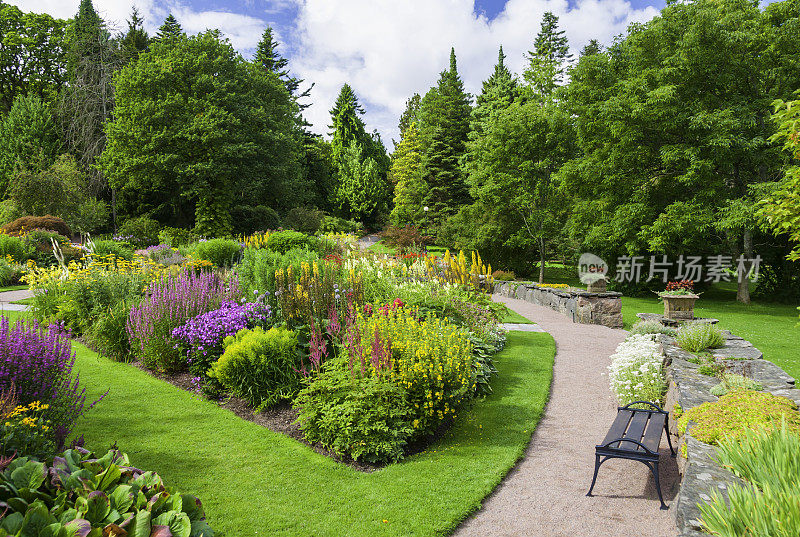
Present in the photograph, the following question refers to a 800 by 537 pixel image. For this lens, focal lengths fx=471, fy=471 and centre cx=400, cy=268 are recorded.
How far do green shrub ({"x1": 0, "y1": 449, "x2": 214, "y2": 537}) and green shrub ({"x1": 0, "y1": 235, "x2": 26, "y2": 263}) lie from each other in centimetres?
1623

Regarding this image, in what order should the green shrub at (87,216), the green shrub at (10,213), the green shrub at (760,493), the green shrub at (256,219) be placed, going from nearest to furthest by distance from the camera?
the green shrub at (760,493)
the green shrub at (10,213)
the green shrub at (87,216)
the green shrub at (256,219)

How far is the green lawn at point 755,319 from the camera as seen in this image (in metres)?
9.51

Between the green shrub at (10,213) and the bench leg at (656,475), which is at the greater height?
the green shrub at (10,213)

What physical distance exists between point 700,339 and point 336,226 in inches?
1105

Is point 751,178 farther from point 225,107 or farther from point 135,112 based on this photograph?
point 135,112

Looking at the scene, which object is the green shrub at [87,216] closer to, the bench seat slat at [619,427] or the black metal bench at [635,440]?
the bench seat slat at [619,427]

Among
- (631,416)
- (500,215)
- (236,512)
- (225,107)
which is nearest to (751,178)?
(500,215)

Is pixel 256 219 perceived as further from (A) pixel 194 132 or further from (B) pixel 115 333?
(B) pixel 115 333

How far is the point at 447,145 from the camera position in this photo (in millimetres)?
32125

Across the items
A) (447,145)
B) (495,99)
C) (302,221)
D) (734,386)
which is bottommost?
(734,386)

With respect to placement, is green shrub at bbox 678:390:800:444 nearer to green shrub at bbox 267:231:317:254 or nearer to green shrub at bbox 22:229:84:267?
green shrub at bbox 267:231:317:254

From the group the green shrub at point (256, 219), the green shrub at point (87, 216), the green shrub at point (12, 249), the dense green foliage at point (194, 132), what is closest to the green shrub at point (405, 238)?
the green shrub at point (256, 219)

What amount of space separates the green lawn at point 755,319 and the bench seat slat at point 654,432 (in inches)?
186

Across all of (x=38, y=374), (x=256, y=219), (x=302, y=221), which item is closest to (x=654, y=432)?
(x=38, y=374)
